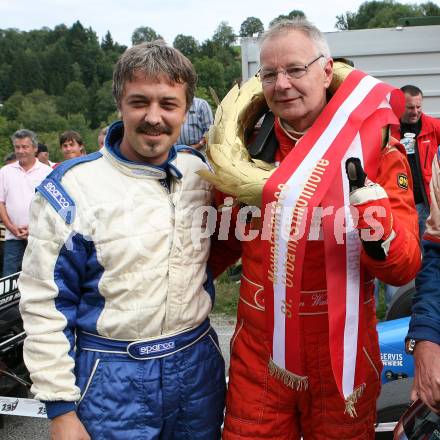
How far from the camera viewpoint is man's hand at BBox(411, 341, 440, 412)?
6.03 feet

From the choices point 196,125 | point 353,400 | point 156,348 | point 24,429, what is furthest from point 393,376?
point 196,125

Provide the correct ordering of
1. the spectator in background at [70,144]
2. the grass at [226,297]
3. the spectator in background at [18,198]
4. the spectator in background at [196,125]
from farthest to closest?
1. the spectator in background at [70,144]
2. the grass at [226,297]
3. the spectator in background at [18,198]
4. the spectator in background at [196,125]

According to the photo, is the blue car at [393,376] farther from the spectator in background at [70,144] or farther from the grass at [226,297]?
the spectator in background at [70,144]

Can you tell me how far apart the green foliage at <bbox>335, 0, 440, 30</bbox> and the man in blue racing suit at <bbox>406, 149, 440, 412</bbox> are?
53.1 metres

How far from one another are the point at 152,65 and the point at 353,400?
1272 millimetres

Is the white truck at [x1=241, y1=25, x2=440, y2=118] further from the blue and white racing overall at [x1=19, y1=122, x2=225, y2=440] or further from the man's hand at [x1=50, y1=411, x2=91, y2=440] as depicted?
the man's hand at [x1=50, y1=411, x2=91, y2=440]

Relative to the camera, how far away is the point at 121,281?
1877 millimetres

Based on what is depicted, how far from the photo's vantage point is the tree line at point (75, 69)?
53.8 metres

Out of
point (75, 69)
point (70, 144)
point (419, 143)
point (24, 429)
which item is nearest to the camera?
point (24, 429)

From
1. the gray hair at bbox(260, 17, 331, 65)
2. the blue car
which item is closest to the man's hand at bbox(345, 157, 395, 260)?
the gray hair at bbox(260, 17, 331, 65)

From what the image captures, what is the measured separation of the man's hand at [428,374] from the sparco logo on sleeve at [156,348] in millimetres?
791

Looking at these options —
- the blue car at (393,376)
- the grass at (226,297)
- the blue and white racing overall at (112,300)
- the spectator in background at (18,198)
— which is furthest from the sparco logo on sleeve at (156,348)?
the spectator in background at (18,198)

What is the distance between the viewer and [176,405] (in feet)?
6.43

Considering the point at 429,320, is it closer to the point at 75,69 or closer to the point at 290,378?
the point at 290,378
